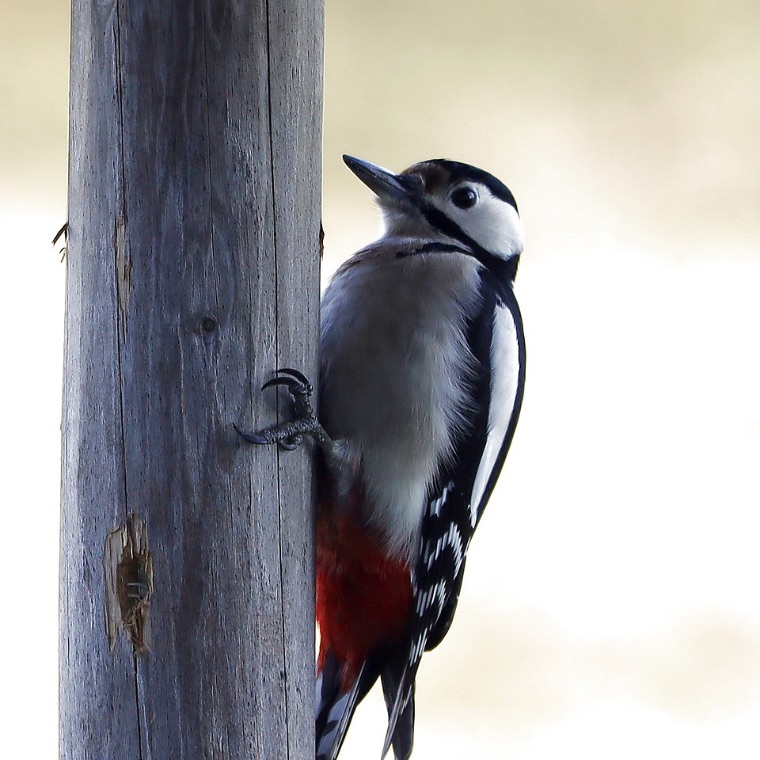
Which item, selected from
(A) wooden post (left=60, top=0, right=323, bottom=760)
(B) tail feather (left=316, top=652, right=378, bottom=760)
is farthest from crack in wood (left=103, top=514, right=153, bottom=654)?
(B) tail feather (left=316, top=652, right=378, bottom=760)

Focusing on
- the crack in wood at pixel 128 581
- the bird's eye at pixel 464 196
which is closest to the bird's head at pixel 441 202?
the bird's eye at pixel 464 196

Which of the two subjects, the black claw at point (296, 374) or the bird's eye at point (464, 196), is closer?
the black claw at point (296, 374)

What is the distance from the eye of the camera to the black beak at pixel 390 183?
153cm

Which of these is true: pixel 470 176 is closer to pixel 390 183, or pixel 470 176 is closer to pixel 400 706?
pixel 390 183

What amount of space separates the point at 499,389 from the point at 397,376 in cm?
19

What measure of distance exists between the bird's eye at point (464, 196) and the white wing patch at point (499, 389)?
0.19 meters

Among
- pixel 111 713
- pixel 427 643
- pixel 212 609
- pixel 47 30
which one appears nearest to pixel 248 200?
pixel 212 609

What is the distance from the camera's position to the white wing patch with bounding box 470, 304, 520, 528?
1.44 metres

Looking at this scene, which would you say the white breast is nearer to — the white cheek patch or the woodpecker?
the woodpecker

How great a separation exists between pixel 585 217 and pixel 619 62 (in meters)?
0.47

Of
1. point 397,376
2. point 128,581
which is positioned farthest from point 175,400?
point 397,376

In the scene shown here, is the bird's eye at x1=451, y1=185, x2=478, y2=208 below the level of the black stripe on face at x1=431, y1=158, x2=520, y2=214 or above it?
below

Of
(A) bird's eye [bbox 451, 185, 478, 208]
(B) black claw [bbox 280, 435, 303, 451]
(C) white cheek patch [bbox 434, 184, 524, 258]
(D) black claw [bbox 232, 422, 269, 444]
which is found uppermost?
(A) bird's eye [bbox 451, 185, 478, 208]

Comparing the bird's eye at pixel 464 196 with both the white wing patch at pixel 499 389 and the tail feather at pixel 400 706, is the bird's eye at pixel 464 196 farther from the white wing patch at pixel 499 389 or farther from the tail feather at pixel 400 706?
the tail feather at pixel 400 706
